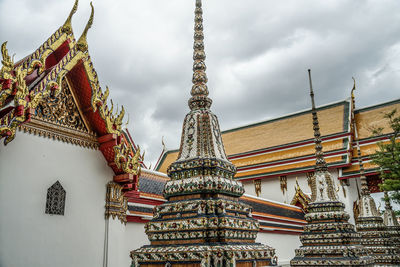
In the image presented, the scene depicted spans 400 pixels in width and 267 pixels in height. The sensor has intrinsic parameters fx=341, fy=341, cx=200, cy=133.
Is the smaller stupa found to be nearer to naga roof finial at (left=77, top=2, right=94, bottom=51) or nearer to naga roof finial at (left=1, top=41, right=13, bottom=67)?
naga roof finial at (left=77, top=2, right=94, bottom=51)

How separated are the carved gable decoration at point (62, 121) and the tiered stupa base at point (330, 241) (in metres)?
3.67

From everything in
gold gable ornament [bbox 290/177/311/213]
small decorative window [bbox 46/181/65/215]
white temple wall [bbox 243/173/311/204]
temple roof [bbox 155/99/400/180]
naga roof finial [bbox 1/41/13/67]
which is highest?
temple roof [bbox 155/99/400/180]

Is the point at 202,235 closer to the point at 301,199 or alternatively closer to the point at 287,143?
the point at 301,199

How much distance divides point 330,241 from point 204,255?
11.9 ft

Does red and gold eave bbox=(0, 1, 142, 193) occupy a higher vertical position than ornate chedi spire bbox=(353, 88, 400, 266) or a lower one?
higher

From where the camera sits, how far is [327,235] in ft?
17.3

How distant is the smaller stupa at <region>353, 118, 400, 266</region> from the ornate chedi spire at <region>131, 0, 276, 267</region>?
664 cm

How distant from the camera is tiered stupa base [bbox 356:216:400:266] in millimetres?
8070

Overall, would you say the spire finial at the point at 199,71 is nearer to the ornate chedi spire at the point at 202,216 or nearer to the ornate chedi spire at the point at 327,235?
the ornate chedi spire at the point at 202,216

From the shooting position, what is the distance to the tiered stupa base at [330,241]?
5004mm

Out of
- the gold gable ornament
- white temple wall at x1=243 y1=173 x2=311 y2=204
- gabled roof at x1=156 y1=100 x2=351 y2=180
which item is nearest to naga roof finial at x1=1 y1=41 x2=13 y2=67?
the gold gable ornament

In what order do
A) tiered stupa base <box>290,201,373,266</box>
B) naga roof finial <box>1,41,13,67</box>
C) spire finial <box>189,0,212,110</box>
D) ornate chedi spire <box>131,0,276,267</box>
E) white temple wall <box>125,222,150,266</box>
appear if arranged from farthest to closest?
white temple wall <box>125,222,150,266</box> < tiered stupa base <box>290,201,373,266</box> < naga roof finial <box>1,41,13,67</box> < spire finial <box>189,0,212,110</box> < ornate chedi spire <box>131,0,276,267</box>

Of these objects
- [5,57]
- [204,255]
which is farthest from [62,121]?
[204,255]

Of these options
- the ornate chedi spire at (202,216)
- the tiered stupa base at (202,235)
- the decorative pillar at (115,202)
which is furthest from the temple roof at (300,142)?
the tiered stupa base at (202,235)
